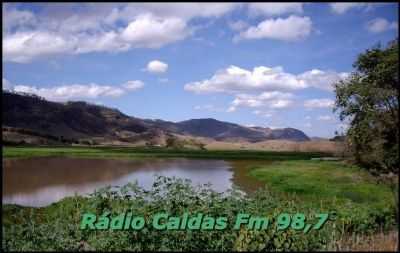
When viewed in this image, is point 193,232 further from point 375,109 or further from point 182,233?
point 375,109

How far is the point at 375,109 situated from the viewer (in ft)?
Answer: 35.7

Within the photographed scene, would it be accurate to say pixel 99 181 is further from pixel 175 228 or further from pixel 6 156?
pixel 175 228

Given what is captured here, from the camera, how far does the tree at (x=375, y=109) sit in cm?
912

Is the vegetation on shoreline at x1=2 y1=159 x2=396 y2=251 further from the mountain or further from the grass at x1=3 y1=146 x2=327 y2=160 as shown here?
the mountain

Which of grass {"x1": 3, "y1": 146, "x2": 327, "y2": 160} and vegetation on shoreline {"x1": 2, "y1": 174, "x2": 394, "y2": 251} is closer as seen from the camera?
vegetation on shoreline {"x1": 2, "y1": 174, "x2": 394, "y2": 251}

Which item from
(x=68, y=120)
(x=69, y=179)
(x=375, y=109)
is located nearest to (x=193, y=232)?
(x=375, y=109)

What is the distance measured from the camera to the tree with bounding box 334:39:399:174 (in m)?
9.12

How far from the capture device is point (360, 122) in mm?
11086

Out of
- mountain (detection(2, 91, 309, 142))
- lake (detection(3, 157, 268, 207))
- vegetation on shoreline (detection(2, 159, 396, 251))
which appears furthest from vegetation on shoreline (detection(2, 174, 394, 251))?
mountain (detection(2, 91, 309, 142))

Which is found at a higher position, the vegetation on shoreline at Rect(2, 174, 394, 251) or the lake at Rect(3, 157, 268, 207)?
the vegetation on shoreline at Rect(2, 174, 394, 251)

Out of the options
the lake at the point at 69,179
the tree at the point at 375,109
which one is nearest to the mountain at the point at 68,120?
the lake at the point at 69,179

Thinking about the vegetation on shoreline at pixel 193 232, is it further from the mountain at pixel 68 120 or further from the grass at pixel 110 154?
the mountain at pixel 68 120

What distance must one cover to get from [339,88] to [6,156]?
44.1 meters

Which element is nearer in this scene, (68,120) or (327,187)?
(327,187)
